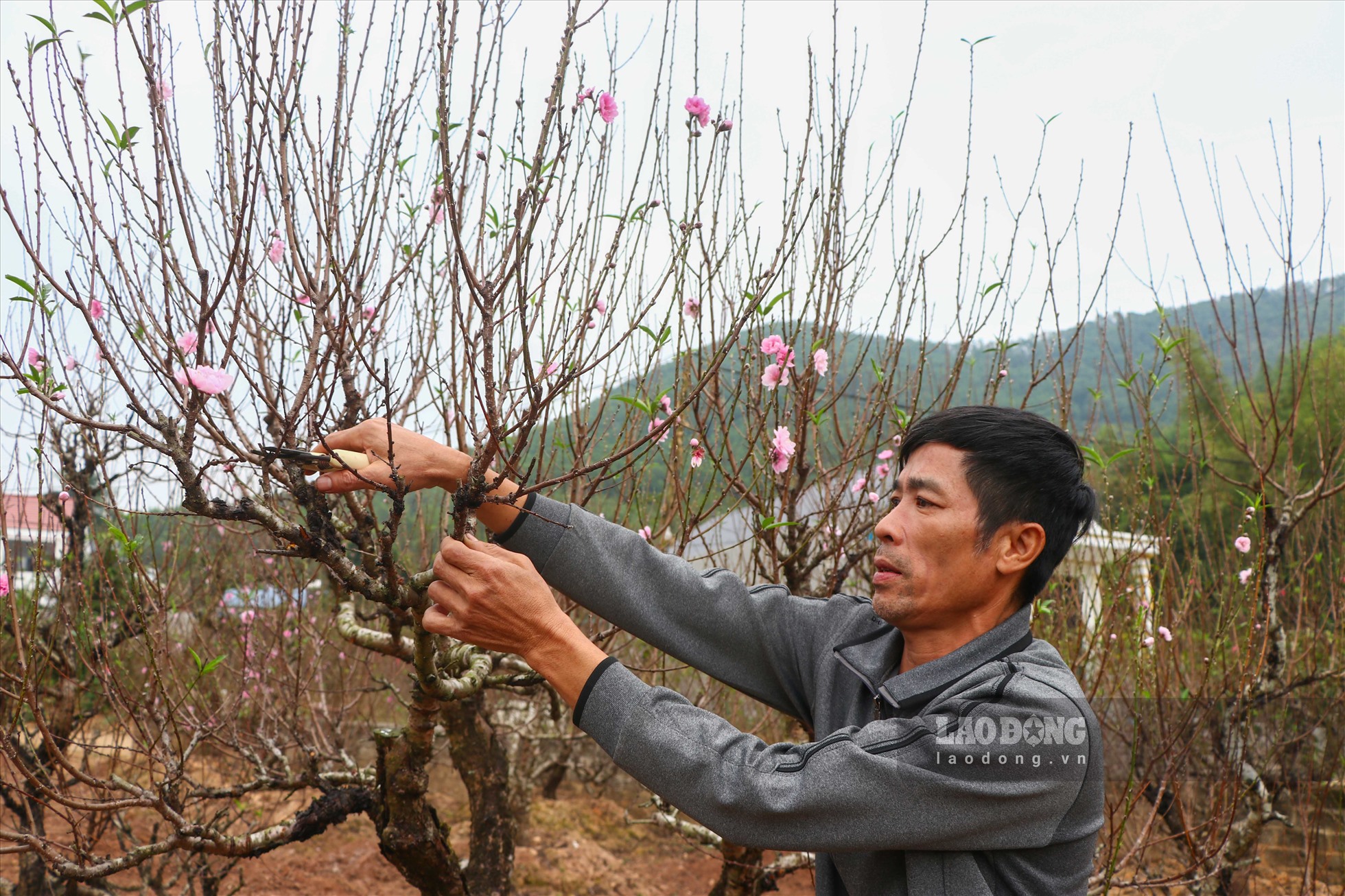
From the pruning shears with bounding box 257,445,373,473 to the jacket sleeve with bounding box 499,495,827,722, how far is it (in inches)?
12.6

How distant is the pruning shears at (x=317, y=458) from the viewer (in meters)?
1.55

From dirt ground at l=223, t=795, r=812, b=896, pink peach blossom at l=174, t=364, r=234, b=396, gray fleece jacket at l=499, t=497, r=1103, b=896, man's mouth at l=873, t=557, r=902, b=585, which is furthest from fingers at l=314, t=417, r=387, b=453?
dirt ground at l=223, t=795, r=812, b=896

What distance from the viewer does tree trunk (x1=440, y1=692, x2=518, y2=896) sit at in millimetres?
3549

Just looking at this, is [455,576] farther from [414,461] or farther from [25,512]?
[25,512]

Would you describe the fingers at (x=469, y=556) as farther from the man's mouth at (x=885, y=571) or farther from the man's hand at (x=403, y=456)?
the man's mouth at (x=885, y=571)

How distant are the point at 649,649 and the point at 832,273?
2.07 meters

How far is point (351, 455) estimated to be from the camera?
1744 mm

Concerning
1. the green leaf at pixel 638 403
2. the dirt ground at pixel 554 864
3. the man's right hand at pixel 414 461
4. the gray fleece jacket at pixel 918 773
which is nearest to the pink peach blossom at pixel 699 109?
the green leaf at pixel 638 403

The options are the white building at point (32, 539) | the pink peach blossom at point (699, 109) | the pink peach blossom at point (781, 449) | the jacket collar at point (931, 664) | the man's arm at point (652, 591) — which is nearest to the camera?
the jacket collar at point (931, 664)

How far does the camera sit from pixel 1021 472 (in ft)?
5.61

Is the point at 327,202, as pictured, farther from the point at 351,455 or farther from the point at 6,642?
the point at 6,642

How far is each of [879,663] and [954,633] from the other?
15 cm

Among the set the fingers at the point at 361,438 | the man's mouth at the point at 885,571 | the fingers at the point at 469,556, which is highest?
the fingers at the point at 361,438

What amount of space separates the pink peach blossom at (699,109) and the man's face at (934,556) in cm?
125
